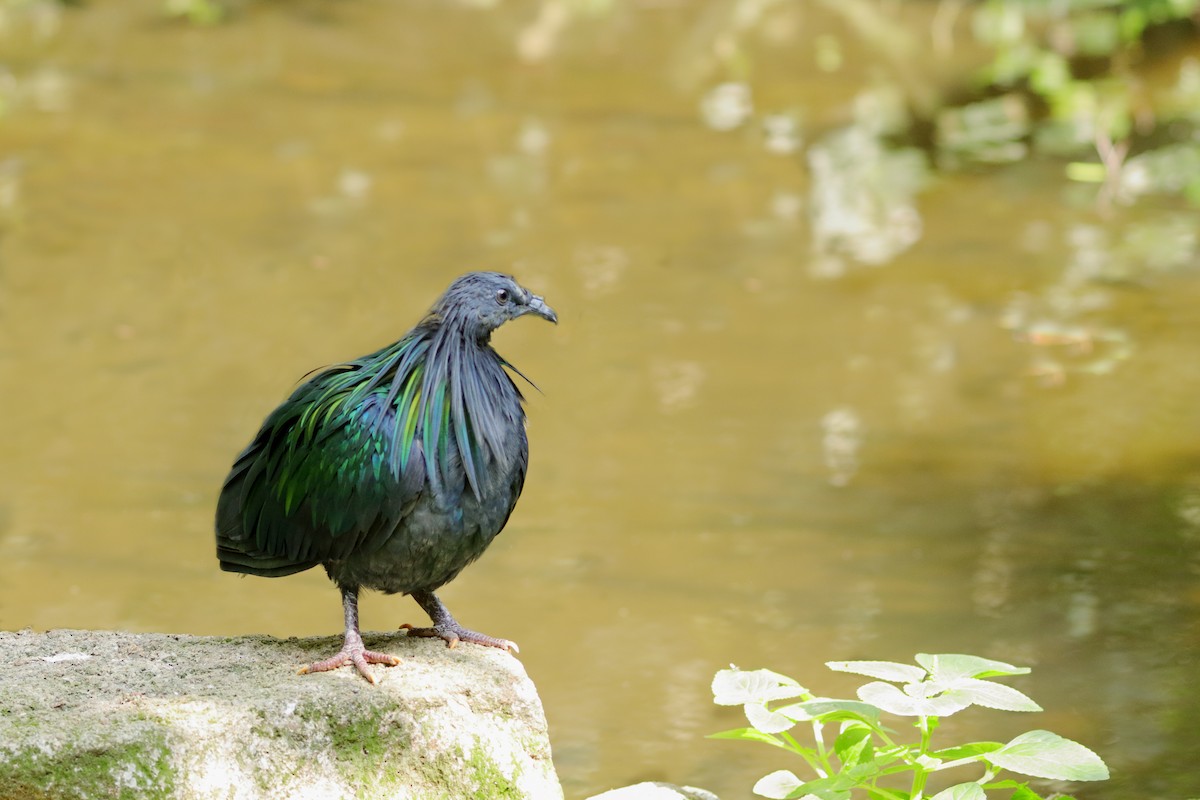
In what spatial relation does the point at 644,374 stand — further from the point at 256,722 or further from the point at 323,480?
the point at 256,722

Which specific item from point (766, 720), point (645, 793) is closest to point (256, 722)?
point (645, 793)

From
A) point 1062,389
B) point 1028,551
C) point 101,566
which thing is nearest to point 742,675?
point 1028,551

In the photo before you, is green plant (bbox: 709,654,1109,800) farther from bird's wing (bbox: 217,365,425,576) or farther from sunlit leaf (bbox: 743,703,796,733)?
bird's wing (bbox: 217,365,425,576)

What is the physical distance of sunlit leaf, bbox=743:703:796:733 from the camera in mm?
3248

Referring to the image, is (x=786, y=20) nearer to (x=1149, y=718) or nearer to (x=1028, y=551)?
(x=1028, y=551)

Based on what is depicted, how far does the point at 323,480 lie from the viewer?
337 centimetres

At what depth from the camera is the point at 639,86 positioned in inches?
436

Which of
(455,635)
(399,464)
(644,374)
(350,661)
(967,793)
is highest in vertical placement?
(644,374)

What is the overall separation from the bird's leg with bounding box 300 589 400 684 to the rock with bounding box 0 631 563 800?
0.02 metres

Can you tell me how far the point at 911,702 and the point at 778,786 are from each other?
385 millimetres

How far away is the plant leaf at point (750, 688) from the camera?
3.32 meters

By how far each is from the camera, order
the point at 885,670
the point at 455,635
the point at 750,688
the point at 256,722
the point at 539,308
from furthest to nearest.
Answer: the point at 455,635 < the point at 539,308 < the point at 750,688 < the point at 885,670 < the point at 256,722

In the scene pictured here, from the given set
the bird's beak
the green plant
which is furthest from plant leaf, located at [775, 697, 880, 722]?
the bird's beak

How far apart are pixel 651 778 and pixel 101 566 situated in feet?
7.51
